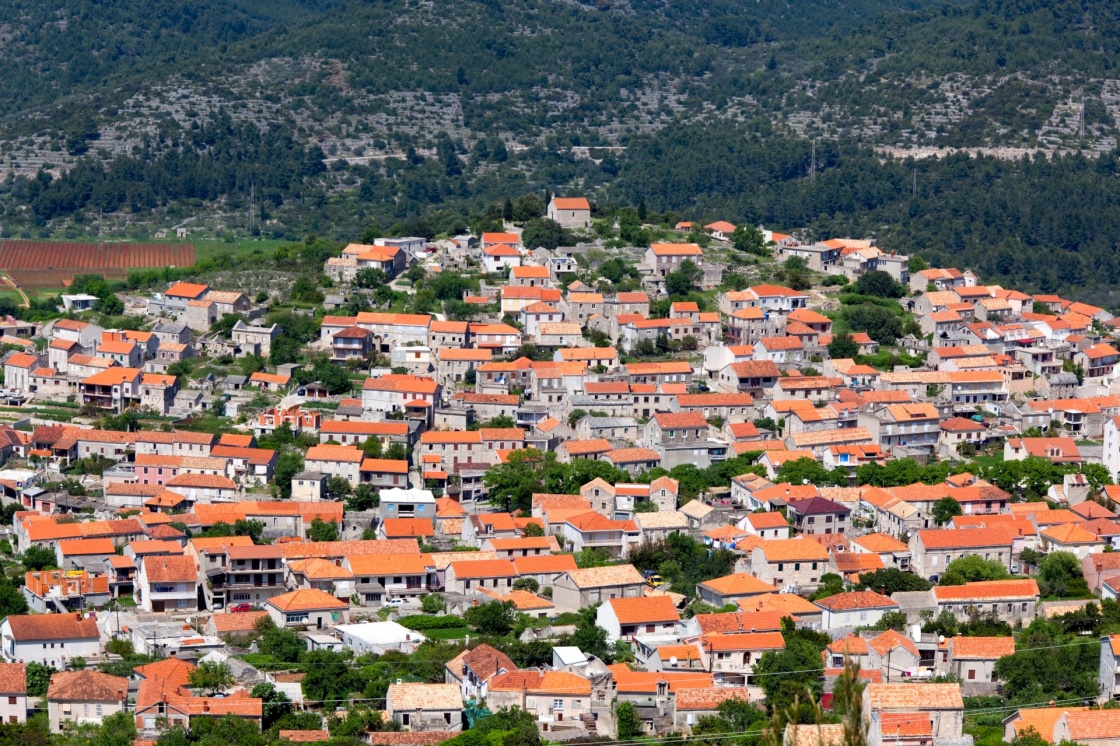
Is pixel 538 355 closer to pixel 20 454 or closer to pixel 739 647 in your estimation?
pixel 20 454

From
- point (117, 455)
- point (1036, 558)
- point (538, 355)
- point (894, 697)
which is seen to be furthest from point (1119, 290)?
point (894, 697)

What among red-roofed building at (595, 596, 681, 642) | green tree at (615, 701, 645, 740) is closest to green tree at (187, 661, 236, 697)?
green tree at (615, 701, 645, 740)

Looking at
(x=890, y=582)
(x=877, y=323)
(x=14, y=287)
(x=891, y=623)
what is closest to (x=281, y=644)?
(x=891, y=623)

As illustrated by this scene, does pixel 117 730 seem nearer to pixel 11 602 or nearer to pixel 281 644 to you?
pixel 281 644

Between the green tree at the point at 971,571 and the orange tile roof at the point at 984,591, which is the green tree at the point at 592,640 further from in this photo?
the green tree at the point at 971,571

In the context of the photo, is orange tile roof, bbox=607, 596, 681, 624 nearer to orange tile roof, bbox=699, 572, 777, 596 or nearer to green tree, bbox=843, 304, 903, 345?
orange tile roof, bbox=699, 572, 777, 596

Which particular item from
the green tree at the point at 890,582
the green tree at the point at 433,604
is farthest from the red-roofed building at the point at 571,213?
the green tree at the point at 433,604
